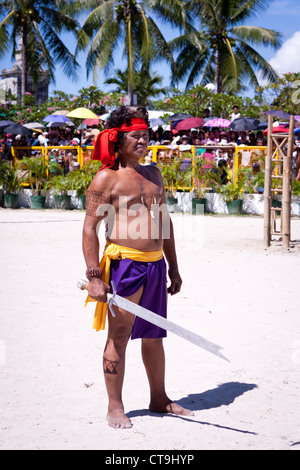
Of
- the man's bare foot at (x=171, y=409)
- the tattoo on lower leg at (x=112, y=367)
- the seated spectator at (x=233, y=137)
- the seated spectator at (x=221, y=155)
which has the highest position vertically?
the seated spectator at (x=233, y=137)

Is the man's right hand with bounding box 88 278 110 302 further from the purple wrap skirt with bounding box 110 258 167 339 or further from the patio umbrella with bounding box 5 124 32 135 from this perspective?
the patio umbrella with bounding box 5 124 32 135

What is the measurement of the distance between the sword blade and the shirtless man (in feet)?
0.42

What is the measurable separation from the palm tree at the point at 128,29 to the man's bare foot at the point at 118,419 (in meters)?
22.7

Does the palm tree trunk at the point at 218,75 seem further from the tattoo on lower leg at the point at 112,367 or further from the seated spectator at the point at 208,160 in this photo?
the tattoo on lower leg at the point at 112,367

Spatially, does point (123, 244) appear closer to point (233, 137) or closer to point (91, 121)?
point (233, 137)

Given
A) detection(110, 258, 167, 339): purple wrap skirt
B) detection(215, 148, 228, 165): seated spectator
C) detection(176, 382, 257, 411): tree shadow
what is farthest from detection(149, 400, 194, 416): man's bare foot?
detection(215, 148, 228, 165): seated spectator

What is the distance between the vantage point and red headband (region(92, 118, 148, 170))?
11.6ft

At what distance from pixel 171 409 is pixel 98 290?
877mm

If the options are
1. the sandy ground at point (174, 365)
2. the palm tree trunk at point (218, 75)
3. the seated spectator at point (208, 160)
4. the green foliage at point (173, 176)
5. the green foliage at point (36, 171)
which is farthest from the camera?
the palm tree trunk at point (218, 75)

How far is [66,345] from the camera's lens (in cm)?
498

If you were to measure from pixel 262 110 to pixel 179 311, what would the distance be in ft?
67.1

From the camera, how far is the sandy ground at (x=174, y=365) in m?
3.34

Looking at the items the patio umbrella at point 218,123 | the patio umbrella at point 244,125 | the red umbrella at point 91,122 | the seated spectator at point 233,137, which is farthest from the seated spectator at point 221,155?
the red umbrella at point 91,122

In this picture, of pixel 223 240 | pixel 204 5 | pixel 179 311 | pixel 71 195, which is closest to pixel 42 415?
pixel 179 311
